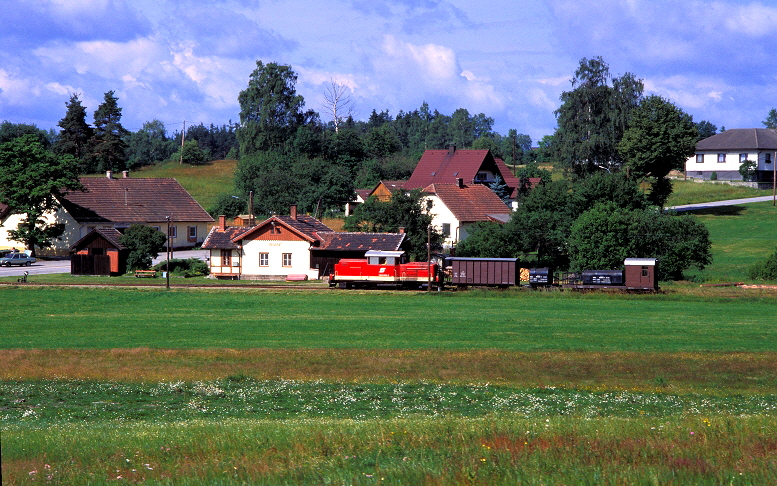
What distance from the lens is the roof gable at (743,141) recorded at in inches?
4567

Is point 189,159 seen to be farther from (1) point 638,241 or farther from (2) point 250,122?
(1) point 638,241

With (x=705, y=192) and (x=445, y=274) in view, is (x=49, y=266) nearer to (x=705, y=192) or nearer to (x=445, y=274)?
(x=445, y=274)

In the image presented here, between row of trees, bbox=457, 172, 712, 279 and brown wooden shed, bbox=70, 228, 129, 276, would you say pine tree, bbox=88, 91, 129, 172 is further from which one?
row of trees, bbox=457, 172, 712, 279

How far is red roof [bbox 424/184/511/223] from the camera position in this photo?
8294 centimetres

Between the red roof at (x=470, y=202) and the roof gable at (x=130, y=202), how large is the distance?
88.2ft

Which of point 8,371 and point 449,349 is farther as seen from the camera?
point 449,349

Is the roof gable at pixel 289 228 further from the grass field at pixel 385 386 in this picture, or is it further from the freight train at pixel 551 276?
the freight train at pixel 551 276

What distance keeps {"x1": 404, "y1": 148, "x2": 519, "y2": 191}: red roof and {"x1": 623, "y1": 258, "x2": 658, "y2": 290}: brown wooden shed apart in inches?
2082

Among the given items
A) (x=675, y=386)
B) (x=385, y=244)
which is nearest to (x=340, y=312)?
(x=385, y=244)

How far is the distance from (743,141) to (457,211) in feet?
190

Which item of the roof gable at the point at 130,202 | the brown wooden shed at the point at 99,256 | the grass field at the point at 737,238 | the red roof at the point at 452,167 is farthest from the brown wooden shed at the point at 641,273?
the red roof at the point at 452,167

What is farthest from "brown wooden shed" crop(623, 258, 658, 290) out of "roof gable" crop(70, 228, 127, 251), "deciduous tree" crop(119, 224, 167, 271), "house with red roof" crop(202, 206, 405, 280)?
"roof gable" crop(70, 228, 127, 251)

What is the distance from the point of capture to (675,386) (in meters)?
26.6

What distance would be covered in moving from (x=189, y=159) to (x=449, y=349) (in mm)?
129549
